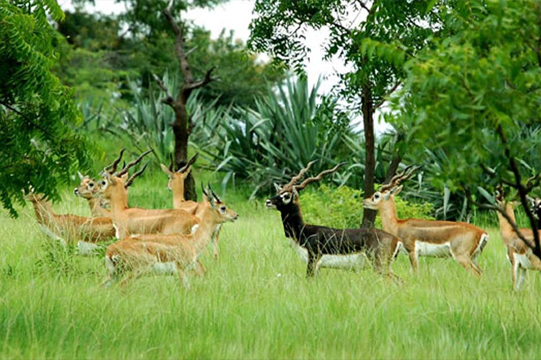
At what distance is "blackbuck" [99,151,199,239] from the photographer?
10.6 meters

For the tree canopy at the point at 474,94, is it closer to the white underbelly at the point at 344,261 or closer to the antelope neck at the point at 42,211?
the white underbelly at the point at 344,261

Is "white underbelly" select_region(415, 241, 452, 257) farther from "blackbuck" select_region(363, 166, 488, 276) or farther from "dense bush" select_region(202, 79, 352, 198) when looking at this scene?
"dense bush" select_region(202, 79, 352, 198)

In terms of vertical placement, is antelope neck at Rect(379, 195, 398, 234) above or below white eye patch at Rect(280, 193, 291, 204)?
below

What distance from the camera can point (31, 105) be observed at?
7629 mm

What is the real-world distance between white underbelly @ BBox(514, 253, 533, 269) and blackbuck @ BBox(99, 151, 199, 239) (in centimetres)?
379

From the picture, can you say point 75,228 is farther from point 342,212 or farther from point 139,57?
point 139,57

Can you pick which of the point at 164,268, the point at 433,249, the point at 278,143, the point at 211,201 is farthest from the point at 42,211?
the point at 278,143

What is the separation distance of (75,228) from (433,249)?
430 centimetres

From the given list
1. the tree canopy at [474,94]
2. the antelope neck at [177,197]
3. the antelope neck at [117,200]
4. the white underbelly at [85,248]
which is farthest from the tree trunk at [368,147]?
the tree canopy at [474,94]

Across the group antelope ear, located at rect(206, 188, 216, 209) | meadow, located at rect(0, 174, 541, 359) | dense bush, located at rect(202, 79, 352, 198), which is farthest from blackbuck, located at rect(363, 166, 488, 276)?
dense bush, located at rect(202, 79, 352, 198)

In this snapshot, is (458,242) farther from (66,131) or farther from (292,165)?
(292,165)

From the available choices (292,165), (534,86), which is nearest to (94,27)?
(292,165)

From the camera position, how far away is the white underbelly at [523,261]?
8820 millimetres

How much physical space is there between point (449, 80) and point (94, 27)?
33338 millimetres
